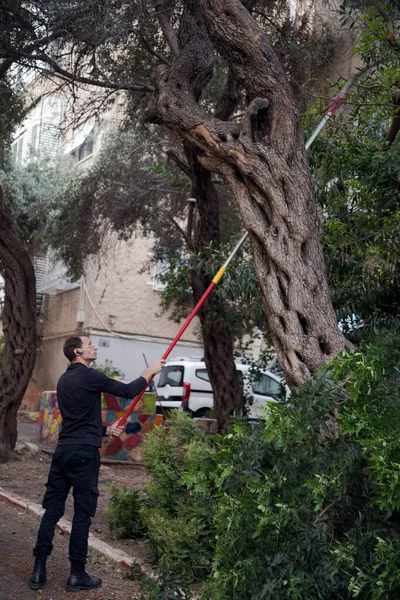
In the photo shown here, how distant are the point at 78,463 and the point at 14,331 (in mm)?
6917

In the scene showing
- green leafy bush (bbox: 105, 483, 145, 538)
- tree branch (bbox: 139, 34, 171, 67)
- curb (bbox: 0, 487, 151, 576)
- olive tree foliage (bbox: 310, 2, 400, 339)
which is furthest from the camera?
tree branch (bbox: 139, 34, 171, 67)

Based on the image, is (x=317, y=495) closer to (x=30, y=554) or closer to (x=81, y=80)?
(x=30, y=554)

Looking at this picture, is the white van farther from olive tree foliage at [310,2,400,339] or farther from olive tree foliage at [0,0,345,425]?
olive tree foliage at [310,2,400,339]

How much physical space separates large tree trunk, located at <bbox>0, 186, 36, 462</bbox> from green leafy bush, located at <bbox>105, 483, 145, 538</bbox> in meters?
5.00

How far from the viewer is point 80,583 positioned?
247 inches

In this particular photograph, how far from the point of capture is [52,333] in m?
29.2

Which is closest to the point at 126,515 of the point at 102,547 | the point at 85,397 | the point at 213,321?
the point at 102,547

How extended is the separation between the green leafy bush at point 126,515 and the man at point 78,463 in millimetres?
1586

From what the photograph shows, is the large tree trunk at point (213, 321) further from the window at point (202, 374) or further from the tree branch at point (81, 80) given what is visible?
the window at point (202, 374)

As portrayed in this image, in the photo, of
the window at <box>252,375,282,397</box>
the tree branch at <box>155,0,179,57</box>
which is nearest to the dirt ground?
the tree branch at <box>155,0,179,57</box>

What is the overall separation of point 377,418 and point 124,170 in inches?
577

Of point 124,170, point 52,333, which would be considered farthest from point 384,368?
point 52,333

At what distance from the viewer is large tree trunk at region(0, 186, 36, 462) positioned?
12.7 metres

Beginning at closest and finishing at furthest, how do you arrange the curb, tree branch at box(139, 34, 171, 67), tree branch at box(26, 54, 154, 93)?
the curb → tree branch at box(26, 54, 154, 93) → tree branch at box(139, 34, 171, 67)
